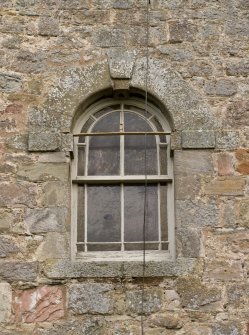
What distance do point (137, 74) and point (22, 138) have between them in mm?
1285

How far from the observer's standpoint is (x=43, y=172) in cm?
685

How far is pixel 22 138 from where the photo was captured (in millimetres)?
6953

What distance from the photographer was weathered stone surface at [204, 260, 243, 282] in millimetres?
6512

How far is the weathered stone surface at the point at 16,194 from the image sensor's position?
6738 mm

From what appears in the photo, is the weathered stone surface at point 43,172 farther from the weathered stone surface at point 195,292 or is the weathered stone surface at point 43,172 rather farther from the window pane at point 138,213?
the weathered stone surface at point 195,292

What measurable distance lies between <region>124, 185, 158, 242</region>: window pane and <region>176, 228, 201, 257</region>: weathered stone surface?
315 millimetres

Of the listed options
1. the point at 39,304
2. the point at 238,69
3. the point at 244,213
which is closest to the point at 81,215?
the point at 39,304

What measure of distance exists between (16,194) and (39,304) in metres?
1.03

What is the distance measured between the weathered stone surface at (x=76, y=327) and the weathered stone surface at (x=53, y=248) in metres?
0.59

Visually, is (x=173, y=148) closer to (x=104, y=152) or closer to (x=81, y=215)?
(x=104, y=152)

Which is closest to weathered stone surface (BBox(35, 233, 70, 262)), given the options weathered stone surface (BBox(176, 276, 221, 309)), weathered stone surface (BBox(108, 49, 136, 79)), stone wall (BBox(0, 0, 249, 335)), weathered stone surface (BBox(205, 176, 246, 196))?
stone wall (BBox(0, 0, 249, 335))

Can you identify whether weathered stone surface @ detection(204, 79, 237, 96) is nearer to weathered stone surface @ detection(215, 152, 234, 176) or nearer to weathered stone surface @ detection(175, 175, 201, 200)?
weathered stone surface @ detection(215, 152, 234, 176)

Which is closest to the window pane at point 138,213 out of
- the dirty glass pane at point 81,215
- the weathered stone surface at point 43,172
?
the dirty glass pane at point 81,215

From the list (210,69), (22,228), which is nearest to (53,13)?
(210,69)
